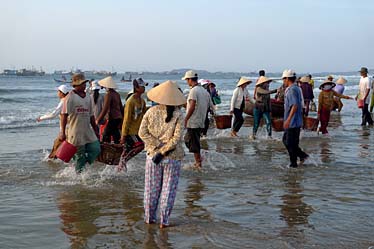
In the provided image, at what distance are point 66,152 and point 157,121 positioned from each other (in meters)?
2.39

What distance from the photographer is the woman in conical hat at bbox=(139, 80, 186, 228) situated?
550 centimetres

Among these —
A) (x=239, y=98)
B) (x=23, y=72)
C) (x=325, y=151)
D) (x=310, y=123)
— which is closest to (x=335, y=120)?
(x=310, y=123)

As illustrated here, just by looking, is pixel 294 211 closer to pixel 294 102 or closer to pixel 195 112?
pixel 294 102

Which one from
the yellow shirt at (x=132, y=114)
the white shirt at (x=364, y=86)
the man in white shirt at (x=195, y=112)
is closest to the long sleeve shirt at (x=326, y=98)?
the white shirt at (x=364, y=86)

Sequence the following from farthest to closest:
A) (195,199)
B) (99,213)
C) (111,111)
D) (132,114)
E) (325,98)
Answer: (325,98) < (111,111) < (132,114) < (195,199) < (99,213)

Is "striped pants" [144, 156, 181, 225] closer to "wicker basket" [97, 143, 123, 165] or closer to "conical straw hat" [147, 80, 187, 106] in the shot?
"conical straw hat" [147, 80, 187, 106]

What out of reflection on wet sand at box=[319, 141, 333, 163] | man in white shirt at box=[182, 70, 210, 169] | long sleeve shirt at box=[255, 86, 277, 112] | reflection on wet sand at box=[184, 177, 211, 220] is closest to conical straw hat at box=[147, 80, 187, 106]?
reflection on wet sand at box=[184, 177, 211, 220]

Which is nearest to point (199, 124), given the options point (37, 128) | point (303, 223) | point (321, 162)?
point (321, 162)

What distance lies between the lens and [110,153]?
28.3ft

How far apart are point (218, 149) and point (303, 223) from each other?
6003 mm

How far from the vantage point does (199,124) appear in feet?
30.0

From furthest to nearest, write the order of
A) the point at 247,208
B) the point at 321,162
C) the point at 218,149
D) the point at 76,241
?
the point at 218,149 → the point at 321,162 → the point at 247,208 → the point at 76,241

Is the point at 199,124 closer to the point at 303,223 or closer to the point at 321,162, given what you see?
the point at 321,162

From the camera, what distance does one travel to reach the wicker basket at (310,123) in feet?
45.2
